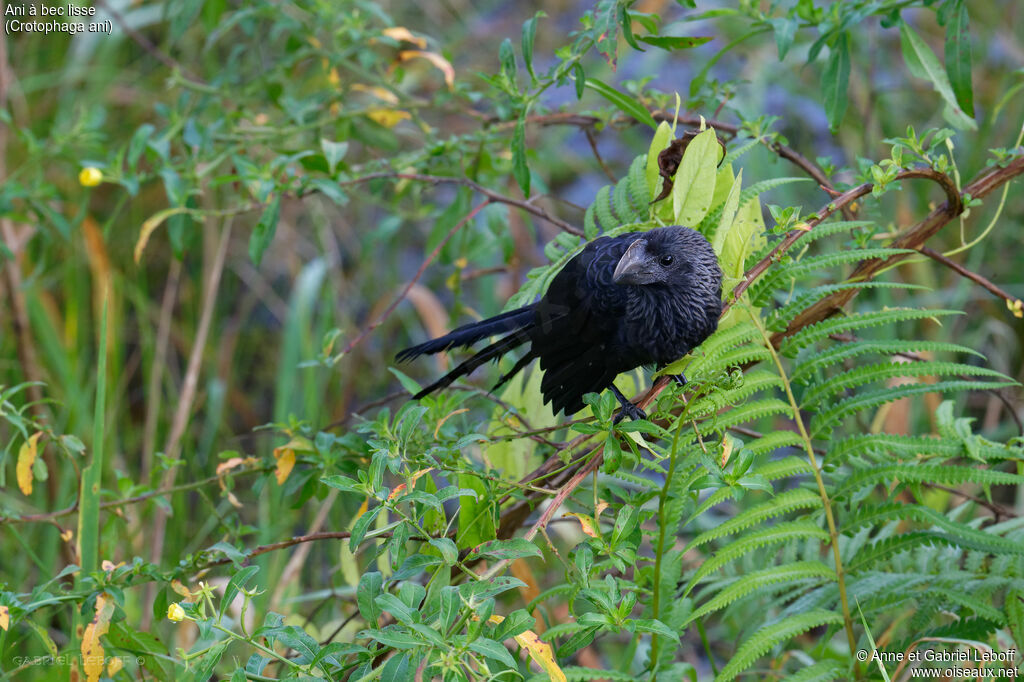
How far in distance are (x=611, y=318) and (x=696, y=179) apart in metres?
0.38

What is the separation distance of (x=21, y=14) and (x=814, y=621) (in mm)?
3844

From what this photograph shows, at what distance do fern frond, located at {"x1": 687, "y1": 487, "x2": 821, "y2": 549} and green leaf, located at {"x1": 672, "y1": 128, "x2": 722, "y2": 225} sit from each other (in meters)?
0.51

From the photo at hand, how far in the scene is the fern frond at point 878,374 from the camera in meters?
1.34

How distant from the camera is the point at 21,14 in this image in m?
3.61

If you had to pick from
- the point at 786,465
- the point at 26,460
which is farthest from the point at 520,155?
the point at 26,460

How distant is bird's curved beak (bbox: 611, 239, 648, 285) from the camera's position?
5.40 ft

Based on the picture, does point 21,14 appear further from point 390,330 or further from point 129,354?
point 390,330

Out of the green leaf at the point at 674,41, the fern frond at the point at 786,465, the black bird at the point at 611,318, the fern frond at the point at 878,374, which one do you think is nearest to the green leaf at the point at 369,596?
the black bird at the point at 611,318

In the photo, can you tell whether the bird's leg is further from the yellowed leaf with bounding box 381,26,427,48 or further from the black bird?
the yellowed leaf with bounding box 381,26,427,48

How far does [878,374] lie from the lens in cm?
142

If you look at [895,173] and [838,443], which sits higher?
[895,173]

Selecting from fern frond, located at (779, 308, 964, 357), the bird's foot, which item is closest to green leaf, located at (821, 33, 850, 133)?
fern frond, located at (779, 308, 964, 357)

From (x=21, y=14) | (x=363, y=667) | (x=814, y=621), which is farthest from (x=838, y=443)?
(x=21, y=14)

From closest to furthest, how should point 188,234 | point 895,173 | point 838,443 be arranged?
point 895,173 → point 838,443 → point 188,234
